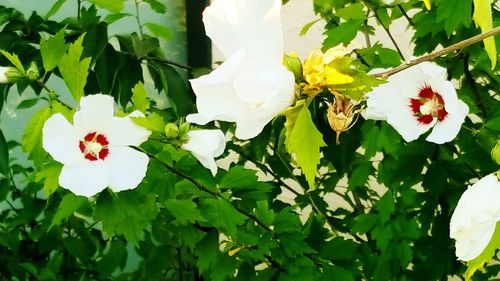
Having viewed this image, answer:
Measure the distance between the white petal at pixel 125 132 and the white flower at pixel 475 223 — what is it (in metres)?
0.34

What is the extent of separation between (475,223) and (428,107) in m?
0.26

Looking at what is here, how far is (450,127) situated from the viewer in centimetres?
61

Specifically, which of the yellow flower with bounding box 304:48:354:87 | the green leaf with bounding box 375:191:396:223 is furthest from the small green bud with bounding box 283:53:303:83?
the green leaf with bounding box 375:191:396:223

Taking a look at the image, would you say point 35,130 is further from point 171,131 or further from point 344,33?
point 344,33

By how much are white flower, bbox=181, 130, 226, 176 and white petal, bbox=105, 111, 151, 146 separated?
0.21 feet

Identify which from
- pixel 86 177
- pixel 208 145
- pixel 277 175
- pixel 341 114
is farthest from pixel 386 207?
pixel 341 114

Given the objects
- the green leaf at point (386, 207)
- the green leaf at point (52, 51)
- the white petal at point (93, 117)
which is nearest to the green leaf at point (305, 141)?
the white petal at point (93, 117)

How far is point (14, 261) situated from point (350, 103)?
3.42 ft

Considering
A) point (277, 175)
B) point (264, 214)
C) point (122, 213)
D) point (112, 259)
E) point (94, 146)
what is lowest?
point (112, 259)

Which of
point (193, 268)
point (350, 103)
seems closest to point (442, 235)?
point (193, 268)

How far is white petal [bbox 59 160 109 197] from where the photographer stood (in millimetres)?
636

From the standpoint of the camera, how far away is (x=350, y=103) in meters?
0.43

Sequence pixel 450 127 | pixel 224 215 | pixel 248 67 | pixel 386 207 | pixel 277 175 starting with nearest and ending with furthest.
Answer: pixel 248 67, pixel 450 127, pixel 224 215, pixel 386 207, pixel 277 175

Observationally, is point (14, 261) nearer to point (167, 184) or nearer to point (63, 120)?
point (167, 184)
